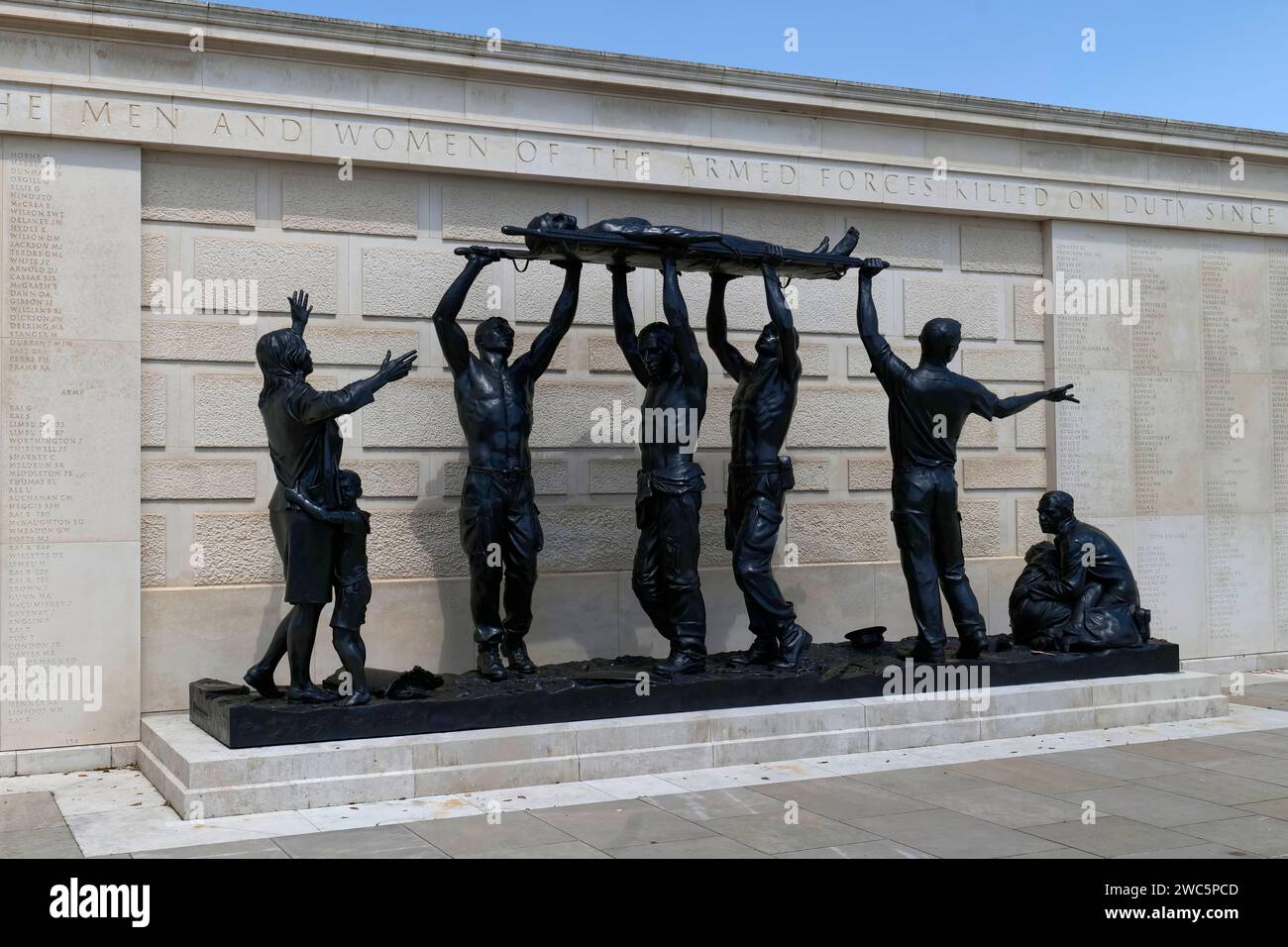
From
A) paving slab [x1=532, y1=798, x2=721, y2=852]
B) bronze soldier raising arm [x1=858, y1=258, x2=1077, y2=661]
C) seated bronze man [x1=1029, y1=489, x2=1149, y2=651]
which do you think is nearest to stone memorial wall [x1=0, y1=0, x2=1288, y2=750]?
seated bronze man [x1=1029, y1=489, x2=1149, y2=651]

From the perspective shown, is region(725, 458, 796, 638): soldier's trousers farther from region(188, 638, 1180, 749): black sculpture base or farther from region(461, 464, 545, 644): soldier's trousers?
region(461, 464, 545, 644): soldier's trousers

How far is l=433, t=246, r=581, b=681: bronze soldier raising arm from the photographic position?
840 centimetres

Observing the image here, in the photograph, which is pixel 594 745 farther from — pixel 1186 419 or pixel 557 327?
pixel 1186 419

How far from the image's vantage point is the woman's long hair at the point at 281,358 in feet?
24.2

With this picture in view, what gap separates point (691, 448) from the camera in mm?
8633

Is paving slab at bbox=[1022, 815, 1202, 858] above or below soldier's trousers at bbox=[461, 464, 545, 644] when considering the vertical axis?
below

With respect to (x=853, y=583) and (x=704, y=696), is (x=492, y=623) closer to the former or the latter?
(x=704, y=696)

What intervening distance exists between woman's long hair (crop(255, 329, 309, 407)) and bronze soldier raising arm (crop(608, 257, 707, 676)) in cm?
230

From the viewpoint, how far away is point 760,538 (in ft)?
28.8

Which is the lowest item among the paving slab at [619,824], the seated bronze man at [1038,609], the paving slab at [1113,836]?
the paving slab at [1113,836]

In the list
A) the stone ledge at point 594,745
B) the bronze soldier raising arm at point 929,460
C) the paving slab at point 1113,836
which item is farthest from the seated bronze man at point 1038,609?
the paving slab at point 1113,836

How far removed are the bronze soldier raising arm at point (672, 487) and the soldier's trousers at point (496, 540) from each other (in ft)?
2.43

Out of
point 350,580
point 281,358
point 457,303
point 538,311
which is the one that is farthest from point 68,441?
point 538,311

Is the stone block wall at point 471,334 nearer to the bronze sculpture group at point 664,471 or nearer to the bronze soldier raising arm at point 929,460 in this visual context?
the bronze sculpture group at point 664,471
